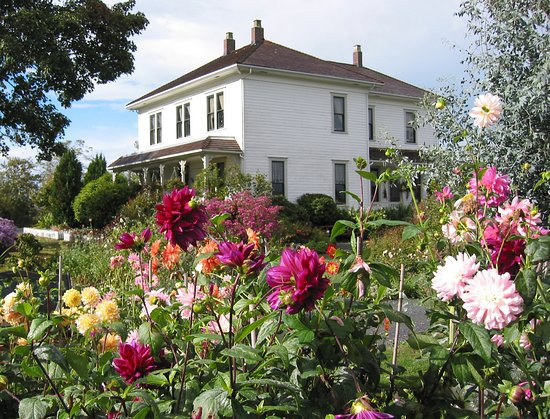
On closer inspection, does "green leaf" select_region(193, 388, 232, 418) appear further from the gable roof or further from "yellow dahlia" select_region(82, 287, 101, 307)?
the gable roof

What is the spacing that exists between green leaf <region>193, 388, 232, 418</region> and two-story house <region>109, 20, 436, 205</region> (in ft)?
64.2

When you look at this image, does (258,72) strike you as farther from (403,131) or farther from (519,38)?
(519,38)

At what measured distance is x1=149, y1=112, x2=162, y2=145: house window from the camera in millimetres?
26895

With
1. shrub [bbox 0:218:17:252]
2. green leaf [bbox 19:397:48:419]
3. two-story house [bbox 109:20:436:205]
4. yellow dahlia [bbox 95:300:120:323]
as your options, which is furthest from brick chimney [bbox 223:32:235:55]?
green leaf [bbox 19:397:48:419]

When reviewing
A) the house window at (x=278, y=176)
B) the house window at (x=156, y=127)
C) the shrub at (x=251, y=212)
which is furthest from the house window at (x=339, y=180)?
the shrub at (x=251, y=212)

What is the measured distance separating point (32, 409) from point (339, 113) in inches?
904

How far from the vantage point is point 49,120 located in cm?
2017

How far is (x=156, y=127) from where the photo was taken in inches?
Answer: 1064

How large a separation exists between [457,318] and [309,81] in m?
21.8

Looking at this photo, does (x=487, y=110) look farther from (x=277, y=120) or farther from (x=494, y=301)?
(x=277, y=120)

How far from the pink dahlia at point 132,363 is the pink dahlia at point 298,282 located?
1.47 ft

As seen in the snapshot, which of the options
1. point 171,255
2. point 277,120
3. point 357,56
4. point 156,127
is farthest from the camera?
point 357,56

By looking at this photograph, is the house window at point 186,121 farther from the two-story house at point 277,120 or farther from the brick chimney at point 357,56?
the brick chimney at point 357,56

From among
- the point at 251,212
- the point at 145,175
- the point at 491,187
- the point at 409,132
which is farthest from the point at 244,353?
the point at 409,132
